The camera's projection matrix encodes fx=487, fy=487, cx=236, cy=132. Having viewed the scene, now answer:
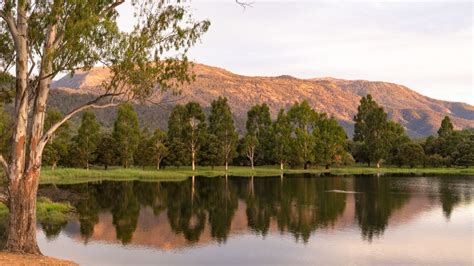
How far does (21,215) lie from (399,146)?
13067 cm

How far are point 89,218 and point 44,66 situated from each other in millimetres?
23954

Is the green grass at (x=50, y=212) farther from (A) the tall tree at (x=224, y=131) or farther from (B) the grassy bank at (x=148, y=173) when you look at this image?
(A) the tall tree at (x=224, y=131)

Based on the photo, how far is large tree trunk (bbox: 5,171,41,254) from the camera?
23.8 meters

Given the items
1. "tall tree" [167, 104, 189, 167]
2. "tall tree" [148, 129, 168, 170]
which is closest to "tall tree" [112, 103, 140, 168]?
"tall tree" [148, 129, 168, 170]

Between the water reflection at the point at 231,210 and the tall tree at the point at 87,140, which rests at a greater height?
the tall tree at the point at 87,140

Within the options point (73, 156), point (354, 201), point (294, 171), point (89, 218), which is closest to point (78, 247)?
point (89, 218)

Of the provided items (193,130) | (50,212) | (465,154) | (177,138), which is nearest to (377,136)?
(465,154)

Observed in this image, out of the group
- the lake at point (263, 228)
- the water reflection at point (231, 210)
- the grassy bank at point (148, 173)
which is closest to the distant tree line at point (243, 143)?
the grassy bank at point (148, 173)

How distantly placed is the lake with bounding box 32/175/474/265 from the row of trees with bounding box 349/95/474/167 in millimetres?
68353

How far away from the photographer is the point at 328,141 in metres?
129

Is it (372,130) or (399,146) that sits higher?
(372,130)

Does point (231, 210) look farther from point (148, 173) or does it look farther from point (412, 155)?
point (412, 155)

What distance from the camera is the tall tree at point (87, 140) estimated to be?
101994mm

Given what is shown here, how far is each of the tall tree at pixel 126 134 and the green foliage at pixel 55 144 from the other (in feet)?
36.2
